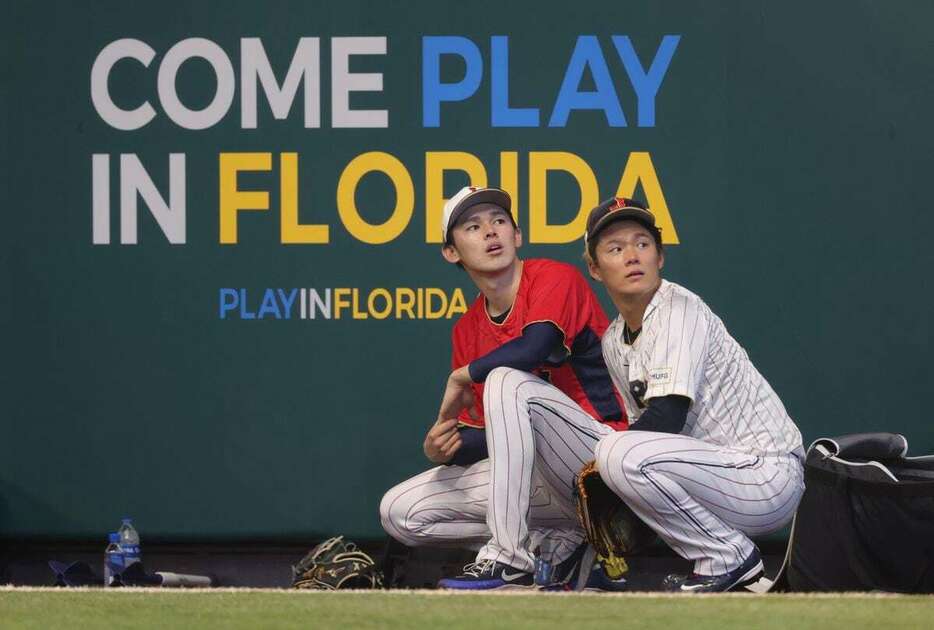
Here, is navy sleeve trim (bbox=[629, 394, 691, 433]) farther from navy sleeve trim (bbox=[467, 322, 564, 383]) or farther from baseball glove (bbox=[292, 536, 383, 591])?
baseball glove (bbox=[292, 536, 383, 591])

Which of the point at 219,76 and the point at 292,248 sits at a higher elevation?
the point at 219,76

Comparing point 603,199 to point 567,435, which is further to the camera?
point 603,199

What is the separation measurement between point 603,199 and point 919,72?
1.07 meters

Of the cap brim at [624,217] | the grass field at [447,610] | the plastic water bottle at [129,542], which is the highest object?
the cap brim at [624,217]

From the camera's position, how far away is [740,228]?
14.5 ft

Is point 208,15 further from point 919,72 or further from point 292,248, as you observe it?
point 919,72

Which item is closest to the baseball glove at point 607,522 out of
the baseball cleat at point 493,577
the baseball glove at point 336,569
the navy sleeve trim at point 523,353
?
the baseball cleat at point 493,577

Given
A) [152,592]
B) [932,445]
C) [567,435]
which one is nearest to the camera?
[152,592]

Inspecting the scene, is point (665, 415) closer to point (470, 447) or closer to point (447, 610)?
point (470, 447)

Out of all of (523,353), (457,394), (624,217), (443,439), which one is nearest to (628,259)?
(624,217)

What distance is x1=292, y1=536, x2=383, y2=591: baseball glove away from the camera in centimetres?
397

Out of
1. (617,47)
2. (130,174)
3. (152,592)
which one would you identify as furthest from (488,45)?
(152,592)

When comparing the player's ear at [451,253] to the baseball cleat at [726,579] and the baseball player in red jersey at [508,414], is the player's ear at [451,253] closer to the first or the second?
the baseball player in red jersey at [508,414]

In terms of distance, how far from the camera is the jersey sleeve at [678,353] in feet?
11.1
